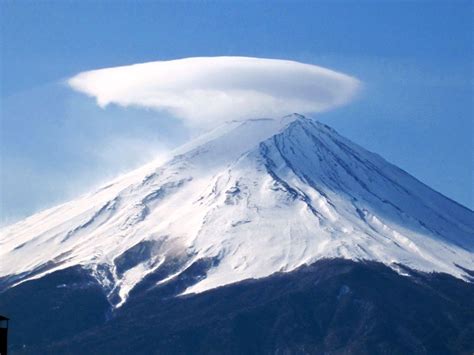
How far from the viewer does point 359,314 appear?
370ft

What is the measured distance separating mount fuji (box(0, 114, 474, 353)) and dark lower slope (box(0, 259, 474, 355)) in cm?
44

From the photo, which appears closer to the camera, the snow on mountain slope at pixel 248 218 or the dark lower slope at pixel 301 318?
the dark lower slope at pixel 301 318

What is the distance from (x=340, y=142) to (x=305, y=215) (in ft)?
123

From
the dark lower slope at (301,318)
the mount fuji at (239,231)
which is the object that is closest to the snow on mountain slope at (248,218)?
the mount fuji at (239,231)

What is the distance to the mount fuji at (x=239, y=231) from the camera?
4732 inches

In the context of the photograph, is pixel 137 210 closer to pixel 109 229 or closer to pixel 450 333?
pixel 109 229

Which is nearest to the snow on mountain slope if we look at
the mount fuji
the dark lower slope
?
the mount fuji

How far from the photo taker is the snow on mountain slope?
126500 millimetres

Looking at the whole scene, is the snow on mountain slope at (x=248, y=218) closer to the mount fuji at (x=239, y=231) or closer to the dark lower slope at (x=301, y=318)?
the mount fuji at (x=239, y=231)

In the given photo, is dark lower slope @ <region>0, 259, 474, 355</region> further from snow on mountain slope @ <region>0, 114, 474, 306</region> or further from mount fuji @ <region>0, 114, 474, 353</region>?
snow on mountain slope @ <region>0, 114, 474, 306</region>

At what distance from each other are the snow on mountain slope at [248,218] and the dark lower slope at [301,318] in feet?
11.9

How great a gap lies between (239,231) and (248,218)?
4.13 metres

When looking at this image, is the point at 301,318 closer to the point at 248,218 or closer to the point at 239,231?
the point at 239,231

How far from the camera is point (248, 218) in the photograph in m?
136
